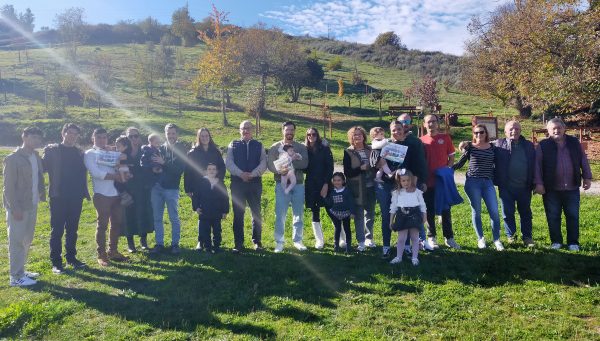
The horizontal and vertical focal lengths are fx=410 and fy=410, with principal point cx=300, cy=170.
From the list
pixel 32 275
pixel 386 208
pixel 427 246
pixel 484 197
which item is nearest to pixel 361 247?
pixel 386 208

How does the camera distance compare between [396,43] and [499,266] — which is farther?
[396,43]

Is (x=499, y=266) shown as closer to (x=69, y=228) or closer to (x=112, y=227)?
(x=112, y=227)

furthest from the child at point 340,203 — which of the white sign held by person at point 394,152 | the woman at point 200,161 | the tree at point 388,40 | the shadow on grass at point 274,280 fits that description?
the tree at point 388,40

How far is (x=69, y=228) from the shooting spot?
262 inches

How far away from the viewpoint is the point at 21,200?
6047 mm

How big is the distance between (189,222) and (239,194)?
3.35 m

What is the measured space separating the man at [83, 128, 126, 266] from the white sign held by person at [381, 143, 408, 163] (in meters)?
4.40

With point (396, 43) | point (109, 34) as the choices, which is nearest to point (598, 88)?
point (396, 43)

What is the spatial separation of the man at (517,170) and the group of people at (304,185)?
2 centimetres

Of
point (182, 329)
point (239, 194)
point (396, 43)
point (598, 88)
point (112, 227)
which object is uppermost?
point (396, 43)

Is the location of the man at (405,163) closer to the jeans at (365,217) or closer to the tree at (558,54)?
the jeans at (365,217)

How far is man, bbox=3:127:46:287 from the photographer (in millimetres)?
6000

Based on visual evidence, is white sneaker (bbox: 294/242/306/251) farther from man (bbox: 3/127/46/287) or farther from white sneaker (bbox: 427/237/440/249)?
man (bbox: 3/127/46/287)

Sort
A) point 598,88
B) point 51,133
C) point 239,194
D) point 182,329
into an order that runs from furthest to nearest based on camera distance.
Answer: point 51,133, point 598,88, point 239,194, point 182,329
